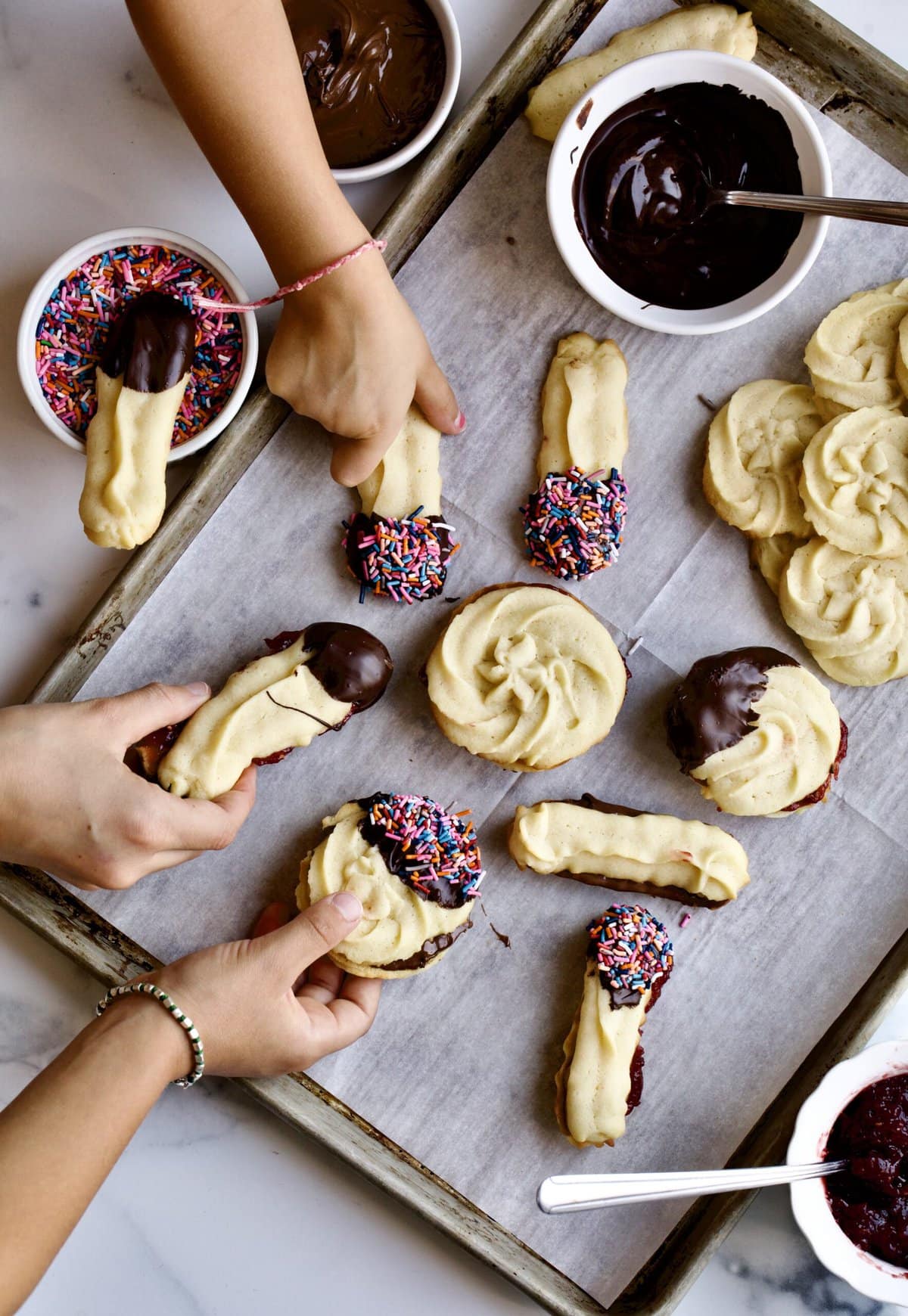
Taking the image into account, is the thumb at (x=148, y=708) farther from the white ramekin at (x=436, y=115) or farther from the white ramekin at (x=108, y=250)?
the white ramekin at (x=436, y=115)

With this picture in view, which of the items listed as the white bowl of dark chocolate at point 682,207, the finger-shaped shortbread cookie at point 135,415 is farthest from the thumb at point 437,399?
the finger-shaped shortbread cookie at point 135,415

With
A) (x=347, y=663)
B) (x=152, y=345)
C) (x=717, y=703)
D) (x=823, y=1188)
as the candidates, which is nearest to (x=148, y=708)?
(x=347, y=663)

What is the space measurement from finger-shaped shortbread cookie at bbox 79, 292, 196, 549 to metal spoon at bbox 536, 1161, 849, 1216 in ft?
4.03

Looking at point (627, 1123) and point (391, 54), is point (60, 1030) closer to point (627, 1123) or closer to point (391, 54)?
point (627, 1123)

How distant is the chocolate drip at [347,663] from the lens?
A: 1.88 meters

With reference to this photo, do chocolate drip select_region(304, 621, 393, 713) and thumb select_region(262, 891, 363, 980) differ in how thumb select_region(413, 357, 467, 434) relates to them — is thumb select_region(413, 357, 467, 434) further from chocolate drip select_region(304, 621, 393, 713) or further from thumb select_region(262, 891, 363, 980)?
thumb select_region(262, 891, 363, 980)

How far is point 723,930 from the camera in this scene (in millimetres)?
1990

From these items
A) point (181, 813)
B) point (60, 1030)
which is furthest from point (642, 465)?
point (60, 1030)

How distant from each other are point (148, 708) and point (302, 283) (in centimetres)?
72

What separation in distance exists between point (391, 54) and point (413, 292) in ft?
1.27

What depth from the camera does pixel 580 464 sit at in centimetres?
197

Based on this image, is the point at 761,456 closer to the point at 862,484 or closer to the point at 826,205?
the point at 862,484

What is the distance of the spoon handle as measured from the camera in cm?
176

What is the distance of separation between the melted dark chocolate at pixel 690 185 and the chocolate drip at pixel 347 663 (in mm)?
769
